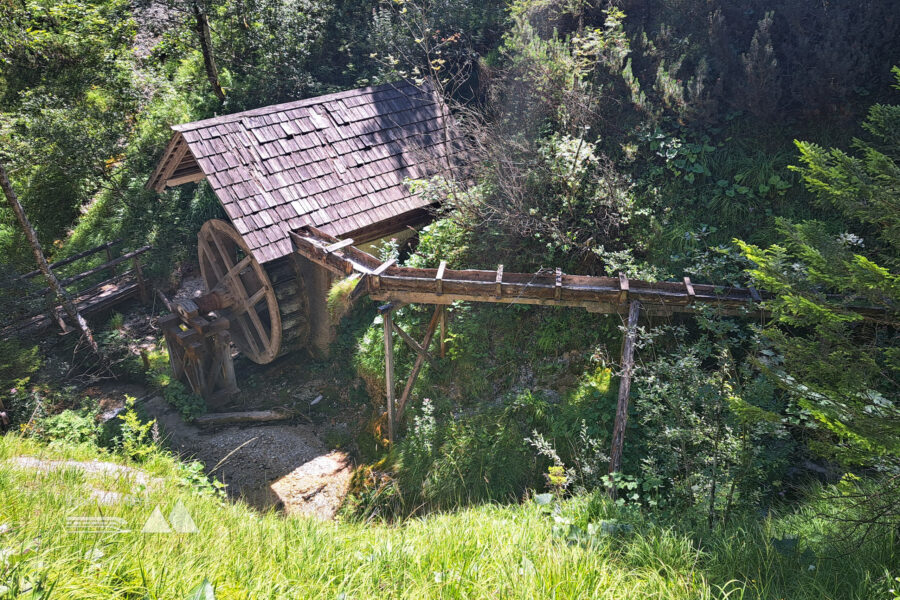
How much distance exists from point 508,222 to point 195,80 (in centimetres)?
1002

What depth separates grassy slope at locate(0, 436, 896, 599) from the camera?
8.06ft

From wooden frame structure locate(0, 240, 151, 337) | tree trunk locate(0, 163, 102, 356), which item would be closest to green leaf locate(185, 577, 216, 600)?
tree trunk locate(0, 163, 102, 356)

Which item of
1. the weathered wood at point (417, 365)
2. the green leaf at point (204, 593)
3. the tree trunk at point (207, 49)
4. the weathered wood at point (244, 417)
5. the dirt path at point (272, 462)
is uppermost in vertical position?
the tree trunk at point (207, 49)

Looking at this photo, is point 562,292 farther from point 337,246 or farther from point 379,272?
point 337,246

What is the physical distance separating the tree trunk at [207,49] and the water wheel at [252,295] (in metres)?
4.19

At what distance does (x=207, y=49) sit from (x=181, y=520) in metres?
10.8

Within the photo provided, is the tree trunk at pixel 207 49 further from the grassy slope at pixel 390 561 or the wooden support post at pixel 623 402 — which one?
the wooden support post at pixel 623 402

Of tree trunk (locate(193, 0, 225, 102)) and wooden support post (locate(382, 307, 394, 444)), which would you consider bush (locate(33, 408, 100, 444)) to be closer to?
wooden support post (locate(382, 307, 394, 444))

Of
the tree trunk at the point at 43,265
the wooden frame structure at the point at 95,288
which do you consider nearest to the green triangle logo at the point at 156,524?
the tree trunk at the point at 43,265

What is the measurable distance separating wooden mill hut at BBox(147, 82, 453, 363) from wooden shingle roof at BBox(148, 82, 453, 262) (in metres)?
0.02

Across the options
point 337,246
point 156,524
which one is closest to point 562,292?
point 337,246

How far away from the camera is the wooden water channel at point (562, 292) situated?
511cm

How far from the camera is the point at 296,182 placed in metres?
7.63

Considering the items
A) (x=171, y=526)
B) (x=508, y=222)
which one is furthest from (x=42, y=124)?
(x=171, y=526)
